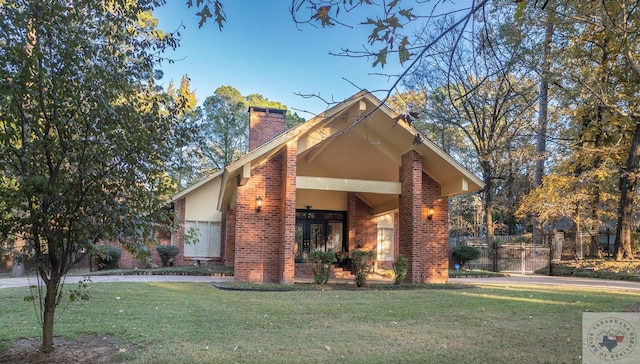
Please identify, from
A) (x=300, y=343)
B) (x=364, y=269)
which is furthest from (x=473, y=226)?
(x=300, y=343)

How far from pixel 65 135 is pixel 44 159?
342mm

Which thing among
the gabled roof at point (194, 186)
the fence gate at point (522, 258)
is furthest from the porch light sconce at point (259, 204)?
the fence gate at point (522, 258)

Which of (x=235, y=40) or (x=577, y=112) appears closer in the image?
(x=235, y=40)

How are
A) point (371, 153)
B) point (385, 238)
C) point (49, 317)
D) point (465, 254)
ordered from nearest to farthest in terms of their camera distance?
point (49, 317) → point (371, 153) → point (385, 238) → point (465, 254)

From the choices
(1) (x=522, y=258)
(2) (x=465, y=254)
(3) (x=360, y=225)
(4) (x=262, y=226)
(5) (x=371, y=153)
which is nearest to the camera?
(4) (x=262, y=226)

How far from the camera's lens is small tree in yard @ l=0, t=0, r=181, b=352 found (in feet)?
14.1

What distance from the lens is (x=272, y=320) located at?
690cm

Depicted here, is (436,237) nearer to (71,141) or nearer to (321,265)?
(321,265)

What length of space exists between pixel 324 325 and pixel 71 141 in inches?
161

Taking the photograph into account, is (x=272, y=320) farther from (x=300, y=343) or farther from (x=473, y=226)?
(x=473, y=226)

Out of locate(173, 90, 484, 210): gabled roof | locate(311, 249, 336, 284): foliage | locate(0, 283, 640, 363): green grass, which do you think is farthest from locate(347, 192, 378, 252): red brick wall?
locate(0, 283, 640, 363): green grass

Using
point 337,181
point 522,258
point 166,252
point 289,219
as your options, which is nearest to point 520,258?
point 522,258

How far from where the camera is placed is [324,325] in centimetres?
657

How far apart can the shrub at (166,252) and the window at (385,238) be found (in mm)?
8643
